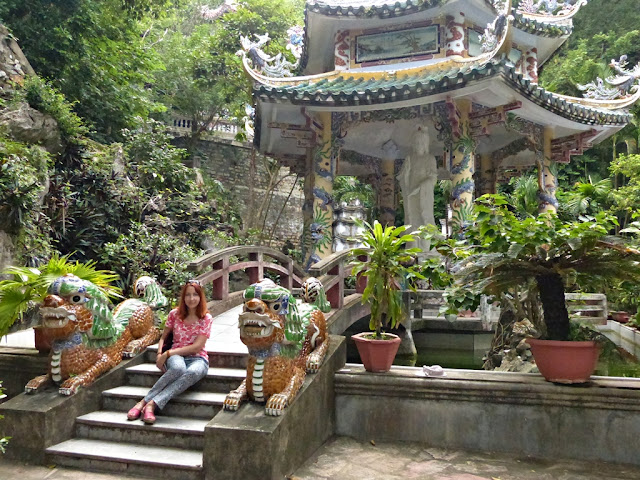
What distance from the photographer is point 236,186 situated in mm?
21672

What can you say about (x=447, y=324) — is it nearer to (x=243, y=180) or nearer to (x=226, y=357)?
(x=226, y=357)

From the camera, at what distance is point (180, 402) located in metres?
4.40

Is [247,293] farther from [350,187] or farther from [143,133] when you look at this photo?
[350,187]

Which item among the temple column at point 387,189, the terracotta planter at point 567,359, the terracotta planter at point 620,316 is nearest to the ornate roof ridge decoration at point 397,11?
the temple column at point 387,189

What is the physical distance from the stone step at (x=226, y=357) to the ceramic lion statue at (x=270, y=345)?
93 centimetres

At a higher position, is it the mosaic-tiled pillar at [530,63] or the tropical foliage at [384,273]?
the mosaic-tiled pillar at [530,63]

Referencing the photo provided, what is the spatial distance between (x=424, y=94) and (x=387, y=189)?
440 centimetres

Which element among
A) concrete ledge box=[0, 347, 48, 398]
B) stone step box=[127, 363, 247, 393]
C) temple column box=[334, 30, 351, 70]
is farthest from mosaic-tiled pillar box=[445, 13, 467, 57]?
concrete ledge box=[0, 347, 48, 398]

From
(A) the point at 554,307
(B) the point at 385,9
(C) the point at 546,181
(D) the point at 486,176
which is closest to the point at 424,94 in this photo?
(B) the point at 385,9

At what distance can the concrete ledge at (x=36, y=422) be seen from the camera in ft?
13.1

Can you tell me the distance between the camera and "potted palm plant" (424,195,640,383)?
12.8 ft

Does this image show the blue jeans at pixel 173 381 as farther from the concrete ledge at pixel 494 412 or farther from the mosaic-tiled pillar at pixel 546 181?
the mosaic-tiled pillar at pixel 546 181

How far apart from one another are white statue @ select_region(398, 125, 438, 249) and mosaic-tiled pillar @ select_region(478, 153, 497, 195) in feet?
10.7

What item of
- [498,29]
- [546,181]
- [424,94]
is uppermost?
[498,29]
